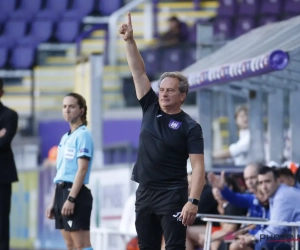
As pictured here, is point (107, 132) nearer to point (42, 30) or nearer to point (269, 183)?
point (42, 30)

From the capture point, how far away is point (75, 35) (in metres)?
21.5

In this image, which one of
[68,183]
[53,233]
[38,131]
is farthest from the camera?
[38,131]

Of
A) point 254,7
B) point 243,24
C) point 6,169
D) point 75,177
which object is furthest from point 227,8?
point 75,177

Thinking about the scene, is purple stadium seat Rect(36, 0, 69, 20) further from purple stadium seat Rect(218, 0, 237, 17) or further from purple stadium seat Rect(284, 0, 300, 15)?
purple stadium seat Rect(284, 0, 300, 15)

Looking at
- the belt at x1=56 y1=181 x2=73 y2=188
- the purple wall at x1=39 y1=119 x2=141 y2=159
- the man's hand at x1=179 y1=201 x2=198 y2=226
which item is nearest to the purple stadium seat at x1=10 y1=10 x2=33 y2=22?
the purple wall at x1=39 y1=119 x2=141 y2=159

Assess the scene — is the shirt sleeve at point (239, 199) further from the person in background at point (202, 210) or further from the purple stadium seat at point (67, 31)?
the purple stadium seat at point (67, 31)

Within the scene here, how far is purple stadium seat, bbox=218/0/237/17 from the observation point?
19922mm

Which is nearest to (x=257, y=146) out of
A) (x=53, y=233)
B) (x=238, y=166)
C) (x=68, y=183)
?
(x=238, y=166)

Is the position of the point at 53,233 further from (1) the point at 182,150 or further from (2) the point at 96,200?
(1) the point at 182,150

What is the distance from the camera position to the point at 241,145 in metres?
12.4

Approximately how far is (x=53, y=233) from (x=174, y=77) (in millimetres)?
9080

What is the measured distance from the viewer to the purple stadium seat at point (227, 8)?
19922 millimetres

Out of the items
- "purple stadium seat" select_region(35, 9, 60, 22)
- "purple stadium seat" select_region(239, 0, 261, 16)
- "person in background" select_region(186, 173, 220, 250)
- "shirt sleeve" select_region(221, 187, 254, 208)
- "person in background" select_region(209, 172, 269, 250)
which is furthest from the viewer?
"purple stadium seat" select_region(35, 9, 60, 22)

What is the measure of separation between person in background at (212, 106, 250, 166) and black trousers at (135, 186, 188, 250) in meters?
5.72
